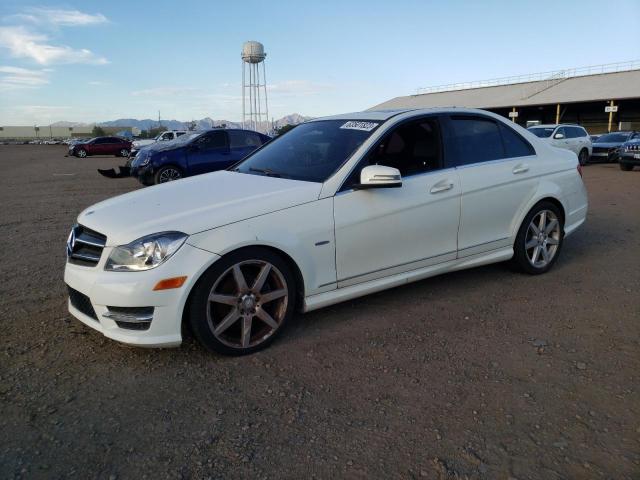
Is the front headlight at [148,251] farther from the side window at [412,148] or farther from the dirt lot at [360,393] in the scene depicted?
the side window at [412,148]

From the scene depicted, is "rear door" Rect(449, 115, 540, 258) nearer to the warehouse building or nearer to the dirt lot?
the dirt lot

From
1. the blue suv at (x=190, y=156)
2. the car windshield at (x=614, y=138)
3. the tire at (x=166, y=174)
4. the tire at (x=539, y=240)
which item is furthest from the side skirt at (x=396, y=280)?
the car windshield at (x=614, y=138)

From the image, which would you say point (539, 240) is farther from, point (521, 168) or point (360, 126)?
point (360, 126)

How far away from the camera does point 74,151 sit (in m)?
35.0

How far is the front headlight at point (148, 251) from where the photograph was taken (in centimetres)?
314

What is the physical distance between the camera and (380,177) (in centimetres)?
368

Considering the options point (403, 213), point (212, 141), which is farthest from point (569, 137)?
point (403, 213)

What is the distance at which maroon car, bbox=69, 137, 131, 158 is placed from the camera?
35156 millimetres

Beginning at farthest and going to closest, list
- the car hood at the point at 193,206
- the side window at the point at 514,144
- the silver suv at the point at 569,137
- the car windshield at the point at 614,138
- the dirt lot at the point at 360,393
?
1. the car windshield at the point at 614,138
2. the silver suv at the point at 569,137
3. the side window at the point at 514,144
4. the car hood at the point at 193,206
5. the dirt lot at the point at 360,393

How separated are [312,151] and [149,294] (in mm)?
1843

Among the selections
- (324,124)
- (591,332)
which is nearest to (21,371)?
(324,124)

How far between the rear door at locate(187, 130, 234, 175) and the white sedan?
23.9 feet

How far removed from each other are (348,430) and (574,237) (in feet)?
17.2

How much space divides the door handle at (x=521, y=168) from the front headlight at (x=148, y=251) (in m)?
3.14
